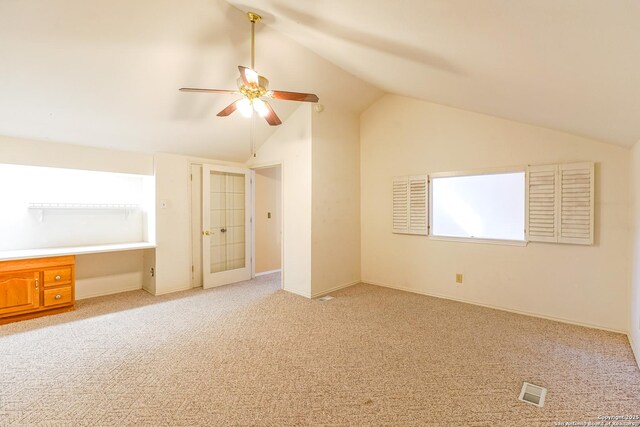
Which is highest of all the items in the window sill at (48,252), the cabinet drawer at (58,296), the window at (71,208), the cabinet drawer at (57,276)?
the window at (71,208)

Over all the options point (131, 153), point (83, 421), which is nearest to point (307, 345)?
point (83, 421)

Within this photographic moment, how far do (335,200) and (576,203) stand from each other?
2986 millimetres

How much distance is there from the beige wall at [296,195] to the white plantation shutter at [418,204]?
1.60 metres

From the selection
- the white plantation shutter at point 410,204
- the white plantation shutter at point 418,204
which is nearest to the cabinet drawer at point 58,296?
the white plantation shutter at point 410,204

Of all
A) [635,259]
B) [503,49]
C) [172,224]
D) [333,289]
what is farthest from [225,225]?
[635,259]

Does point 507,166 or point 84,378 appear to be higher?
point 507,166

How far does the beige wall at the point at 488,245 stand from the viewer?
121 inches

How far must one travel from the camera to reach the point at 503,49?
1764mm

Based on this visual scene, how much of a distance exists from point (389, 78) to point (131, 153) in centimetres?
378

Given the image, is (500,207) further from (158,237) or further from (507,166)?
(158,237)

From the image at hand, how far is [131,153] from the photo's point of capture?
14.0ft

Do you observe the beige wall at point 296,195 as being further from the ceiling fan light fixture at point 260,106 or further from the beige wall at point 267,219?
the ceiling fan light fixture at point 260,106

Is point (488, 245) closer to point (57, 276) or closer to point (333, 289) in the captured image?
point (333, 289)

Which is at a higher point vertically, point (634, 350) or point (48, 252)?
point (48, 252)
